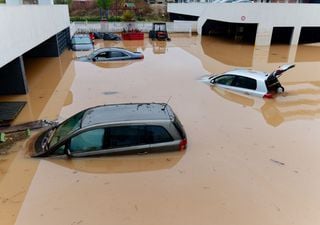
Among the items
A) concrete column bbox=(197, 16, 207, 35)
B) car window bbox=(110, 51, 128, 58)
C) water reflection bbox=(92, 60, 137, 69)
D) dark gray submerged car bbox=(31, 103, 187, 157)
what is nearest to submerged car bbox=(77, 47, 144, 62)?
car window bbox=(110, 51, 128, 58)

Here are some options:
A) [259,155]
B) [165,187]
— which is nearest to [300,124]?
[259,155]

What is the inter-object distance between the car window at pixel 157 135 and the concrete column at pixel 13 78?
706 centimetres

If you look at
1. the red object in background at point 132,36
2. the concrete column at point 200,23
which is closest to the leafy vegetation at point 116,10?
the concrete column at point 200,23

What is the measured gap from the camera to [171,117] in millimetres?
6910

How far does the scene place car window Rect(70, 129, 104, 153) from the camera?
6445 millimetres

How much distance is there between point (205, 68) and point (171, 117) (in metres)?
10.2

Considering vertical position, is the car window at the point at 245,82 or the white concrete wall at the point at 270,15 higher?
the white concrete wall at the point at 270,15

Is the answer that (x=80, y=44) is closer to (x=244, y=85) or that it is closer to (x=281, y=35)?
(x=244, y=85)

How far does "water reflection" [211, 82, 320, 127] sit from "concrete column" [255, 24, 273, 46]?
13.7 metres

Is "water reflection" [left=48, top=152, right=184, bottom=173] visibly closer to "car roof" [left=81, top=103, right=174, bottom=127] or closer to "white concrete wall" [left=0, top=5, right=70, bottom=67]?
"car roof" [left=81, top=103, right=174, bottom=127]

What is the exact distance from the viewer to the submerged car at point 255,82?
36.6 ft

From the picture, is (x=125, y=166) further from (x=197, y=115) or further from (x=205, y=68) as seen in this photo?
(x=205, y=68)

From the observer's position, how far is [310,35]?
2878 centimetres

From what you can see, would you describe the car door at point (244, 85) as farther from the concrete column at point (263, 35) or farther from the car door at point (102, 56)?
the concrete column at point (263, 35)
